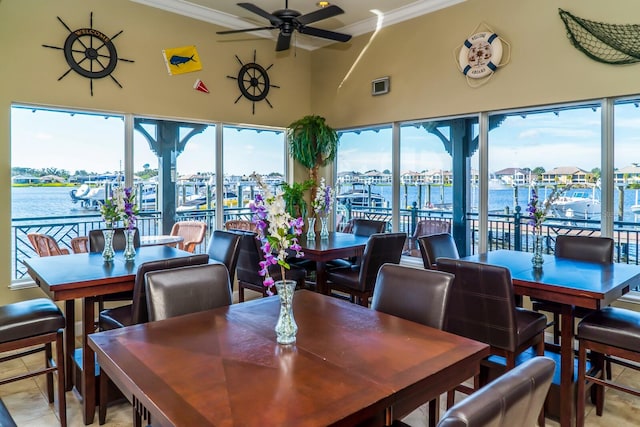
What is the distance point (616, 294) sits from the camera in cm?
246

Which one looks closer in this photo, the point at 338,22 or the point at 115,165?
the point at 115,165

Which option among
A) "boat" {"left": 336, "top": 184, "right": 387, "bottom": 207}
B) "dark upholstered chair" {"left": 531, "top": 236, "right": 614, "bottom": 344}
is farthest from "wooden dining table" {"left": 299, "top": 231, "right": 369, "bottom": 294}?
"dark upholstered chair" {"left": 531, "top": 236, "right": 614, "bottom": 344}

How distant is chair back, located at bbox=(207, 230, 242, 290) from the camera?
354cm

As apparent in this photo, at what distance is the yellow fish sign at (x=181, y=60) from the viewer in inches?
189

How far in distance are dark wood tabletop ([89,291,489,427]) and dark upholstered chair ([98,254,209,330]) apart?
1.97 ft

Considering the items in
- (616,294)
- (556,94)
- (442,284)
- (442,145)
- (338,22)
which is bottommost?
(616,294)

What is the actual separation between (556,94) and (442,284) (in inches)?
116

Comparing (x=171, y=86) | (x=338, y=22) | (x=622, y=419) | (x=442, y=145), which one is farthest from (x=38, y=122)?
(x=622, y=419)

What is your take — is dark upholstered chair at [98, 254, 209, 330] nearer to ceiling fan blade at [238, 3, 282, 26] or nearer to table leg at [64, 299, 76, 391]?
table leg at [64, 299, 76, 391]

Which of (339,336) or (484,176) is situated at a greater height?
(484,176)

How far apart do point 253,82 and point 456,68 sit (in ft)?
8.43

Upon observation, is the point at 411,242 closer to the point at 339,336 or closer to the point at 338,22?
the point at 338,22

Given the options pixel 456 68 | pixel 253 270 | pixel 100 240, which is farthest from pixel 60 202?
pixel 456 68

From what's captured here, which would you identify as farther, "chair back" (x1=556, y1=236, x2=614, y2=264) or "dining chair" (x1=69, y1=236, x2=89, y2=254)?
"dining chair" (x1=69, y1=236, x2=89, y2=254)
